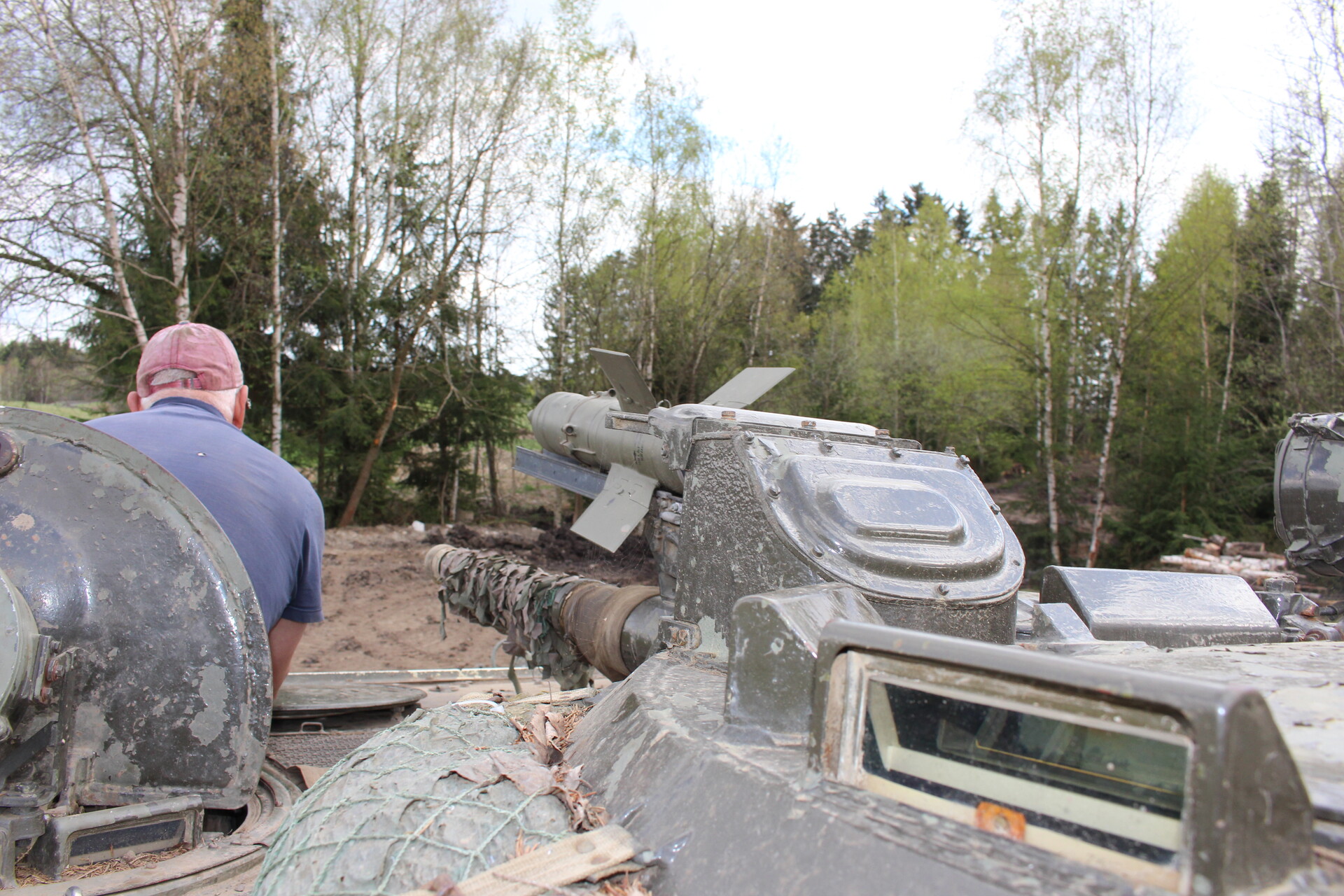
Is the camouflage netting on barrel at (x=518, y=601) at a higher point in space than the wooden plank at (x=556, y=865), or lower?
lower

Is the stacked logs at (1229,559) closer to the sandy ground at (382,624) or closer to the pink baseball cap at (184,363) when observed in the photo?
the sandy ground at (382,624)

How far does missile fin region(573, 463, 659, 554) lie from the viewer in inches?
161

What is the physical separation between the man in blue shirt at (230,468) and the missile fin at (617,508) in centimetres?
168

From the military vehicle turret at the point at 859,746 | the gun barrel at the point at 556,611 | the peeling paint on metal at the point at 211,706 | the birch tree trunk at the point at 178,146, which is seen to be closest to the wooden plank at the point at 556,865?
the military vehicle turret at the point at 859,746

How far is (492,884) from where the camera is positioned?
1.23m

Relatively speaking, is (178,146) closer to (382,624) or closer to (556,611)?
(382,624)

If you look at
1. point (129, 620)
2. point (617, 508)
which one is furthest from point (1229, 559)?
point (129, 620)

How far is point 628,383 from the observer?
4.78 meters

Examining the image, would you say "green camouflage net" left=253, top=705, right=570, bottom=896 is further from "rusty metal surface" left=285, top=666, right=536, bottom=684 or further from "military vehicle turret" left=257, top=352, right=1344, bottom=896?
"rusty metal surface" left=285, top=666, right=536, bottom=684

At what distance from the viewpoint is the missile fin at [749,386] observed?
16.7ft

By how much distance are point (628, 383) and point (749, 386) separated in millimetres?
804

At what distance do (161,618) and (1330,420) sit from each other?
4202 mm

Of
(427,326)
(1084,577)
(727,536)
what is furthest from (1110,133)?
(727,536)

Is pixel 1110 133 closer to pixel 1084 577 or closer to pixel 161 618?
pixel 1084 577
